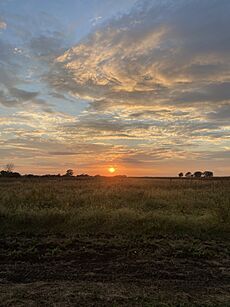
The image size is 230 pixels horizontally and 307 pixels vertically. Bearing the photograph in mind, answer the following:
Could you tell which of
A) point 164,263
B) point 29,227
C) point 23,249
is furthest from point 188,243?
point 29,227

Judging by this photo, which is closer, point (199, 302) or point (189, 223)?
point (199, 302)

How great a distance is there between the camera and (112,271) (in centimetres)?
794

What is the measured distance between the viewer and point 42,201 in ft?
59.9

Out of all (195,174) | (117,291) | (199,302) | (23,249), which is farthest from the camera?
(195,174)

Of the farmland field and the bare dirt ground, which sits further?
the farmland field

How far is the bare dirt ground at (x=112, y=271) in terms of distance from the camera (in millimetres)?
5953

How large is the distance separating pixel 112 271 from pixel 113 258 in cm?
107

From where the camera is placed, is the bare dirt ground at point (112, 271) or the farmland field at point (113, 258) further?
the farmland field at point (113, 258)

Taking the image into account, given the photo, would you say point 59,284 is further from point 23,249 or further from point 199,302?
point 23,249

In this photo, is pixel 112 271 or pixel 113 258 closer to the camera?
pixel 112 271

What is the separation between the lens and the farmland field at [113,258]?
240 inches

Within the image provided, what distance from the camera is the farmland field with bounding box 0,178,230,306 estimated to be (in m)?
6.10

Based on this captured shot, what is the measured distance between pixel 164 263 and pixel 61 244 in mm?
3168

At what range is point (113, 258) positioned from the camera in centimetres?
902
